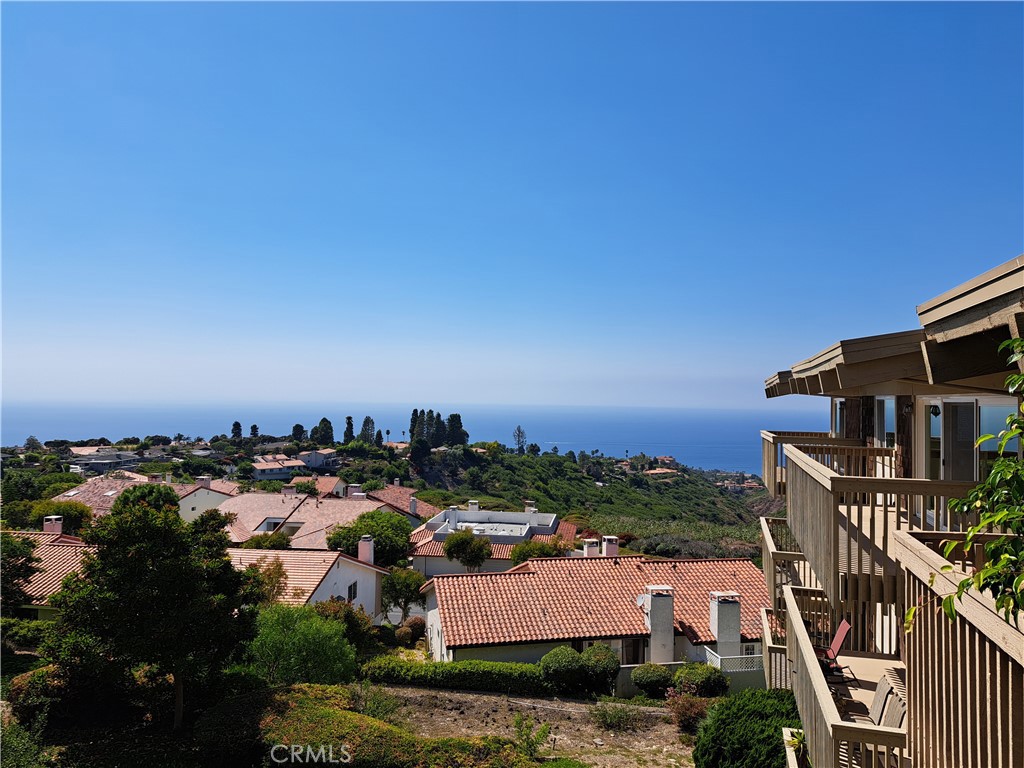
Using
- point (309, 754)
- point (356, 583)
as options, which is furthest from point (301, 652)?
point (356, 583)

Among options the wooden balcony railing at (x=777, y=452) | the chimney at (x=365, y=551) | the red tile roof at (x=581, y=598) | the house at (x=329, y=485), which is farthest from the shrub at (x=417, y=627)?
the house at (x=329, y=485)

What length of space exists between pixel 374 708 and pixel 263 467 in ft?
276

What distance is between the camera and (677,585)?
946 inches

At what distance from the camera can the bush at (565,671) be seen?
18406 millimetres

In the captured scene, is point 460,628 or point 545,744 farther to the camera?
point 460,628

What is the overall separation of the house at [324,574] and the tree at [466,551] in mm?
6053

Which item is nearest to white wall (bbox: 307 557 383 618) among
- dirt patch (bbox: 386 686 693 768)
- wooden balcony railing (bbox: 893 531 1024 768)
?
dirt patch (bbox: 386 686 693 768)

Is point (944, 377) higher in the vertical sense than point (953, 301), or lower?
lower

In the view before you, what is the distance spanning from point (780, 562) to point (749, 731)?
293 centimetres

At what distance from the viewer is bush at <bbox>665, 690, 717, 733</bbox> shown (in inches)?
625

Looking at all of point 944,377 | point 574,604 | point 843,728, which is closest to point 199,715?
point 574,604

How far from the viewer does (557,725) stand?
16.0 metres

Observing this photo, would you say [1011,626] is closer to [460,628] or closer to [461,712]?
[461,712]

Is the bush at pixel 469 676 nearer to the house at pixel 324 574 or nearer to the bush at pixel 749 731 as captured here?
the house at pixel 324 574
